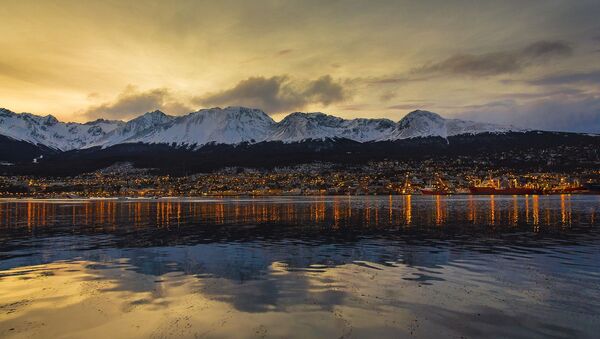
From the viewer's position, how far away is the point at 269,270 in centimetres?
3067

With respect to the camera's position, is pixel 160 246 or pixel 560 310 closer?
pixel 560 310

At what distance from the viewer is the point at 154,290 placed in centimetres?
2509

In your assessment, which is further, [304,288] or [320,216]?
[320,216]

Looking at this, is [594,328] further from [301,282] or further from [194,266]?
[194,266]

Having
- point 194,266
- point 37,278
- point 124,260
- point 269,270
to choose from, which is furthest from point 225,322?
point 124,260

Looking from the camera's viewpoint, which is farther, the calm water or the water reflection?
the water reflection

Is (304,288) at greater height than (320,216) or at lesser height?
greater

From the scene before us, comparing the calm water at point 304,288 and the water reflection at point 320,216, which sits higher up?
the calm water at point 304,288

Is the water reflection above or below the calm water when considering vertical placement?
below

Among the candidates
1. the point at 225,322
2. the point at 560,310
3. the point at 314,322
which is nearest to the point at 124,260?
the point at 225,322

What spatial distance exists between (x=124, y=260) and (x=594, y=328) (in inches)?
1188

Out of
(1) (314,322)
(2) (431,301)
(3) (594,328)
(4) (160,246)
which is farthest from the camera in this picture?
(4) (160,246)

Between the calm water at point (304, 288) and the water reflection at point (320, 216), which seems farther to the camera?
the water reflection at point (320, 216)

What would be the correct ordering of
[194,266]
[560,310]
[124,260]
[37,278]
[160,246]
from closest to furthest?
1. [560,310]
2. [37,278]
3. [194,266]
4. [124,260]
5. [160,246]
